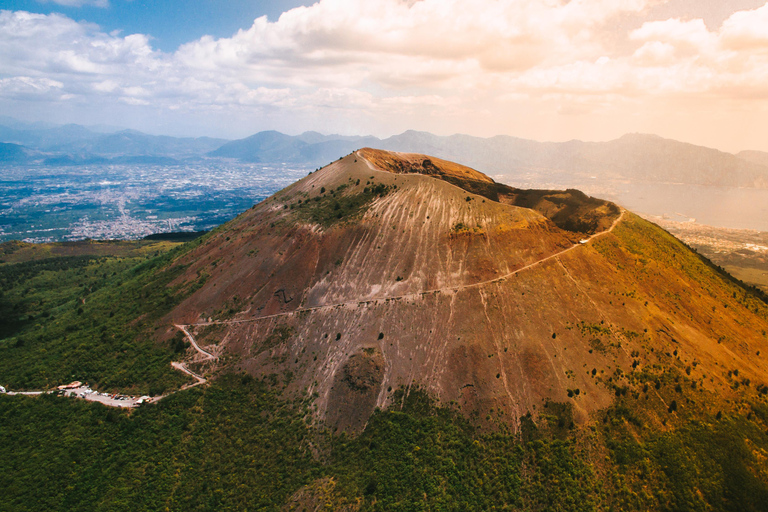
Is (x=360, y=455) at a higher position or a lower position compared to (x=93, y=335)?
lower

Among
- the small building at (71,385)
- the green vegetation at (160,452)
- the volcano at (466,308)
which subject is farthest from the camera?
the small building at (71,385)

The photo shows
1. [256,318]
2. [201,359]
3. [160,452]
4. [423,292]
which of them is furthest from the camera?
[256,318]

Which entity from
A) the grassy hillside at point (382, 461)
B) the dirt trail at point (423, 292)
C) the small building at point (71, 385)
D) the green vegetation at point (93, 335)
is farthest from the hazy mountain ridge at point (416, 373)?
the small building at point (71, 385)

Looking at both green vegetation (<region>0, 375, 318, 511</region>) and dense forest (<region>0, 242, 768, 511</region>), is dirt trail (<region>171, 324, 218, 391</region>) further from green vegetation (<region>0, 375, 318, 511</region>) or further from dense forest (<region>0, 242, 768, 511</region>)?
green vegetation (<region>0, 375, 318, 511</region>)

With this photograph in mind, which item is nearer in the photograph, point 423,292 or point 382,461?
point 382,461

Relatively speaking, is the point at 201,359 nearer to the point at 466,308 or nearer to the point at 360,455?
the point at 360,455

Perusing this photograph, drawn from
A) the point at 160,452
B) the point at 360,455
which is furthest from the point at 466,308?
the point at 160,452

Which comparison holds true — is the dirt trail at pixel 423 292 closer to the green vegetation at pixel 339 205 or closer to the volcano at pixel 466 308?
the volcano at pixel 466 308

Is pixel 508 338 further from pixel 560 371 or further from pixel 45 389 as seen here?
pixel 45 389

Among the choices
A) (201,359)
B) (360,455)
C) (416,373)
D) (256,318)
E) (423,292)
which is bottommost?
(360,455)

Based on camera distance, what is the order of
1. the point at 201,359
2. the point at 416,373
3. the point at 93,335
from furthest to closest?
the point at 93,335
the point at 201,359
the point at 416,373
